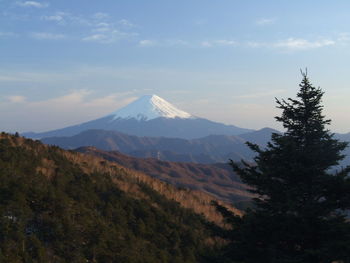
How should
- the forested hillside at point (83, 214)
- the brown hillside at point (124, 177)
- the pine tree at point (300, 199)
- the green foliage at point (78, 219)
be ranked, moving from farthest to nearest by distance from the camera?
the brown hillside at point (124, 177)
the forested hillside at point (83, 214)
the green foliage at point (78, 219)
the pine tree at point (300, 199)

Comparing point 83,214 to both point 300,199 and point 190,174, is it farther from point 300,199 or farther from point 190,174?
point 190,174

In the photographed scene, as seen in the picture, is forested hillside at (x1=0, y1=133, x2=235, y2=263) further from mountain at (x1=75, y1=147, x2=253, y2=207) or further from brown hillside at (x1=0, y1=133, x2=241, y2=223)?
mountain at (x1=75, y1=147, x2=253, y2=207)

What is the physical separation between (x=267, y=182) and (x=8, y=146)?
1527 cm

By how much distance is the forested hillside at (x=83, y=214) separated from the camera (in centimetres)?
1225

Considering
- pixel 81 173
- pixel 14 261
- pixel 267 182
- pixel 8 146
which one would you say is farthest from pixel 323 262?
pixel 8 146

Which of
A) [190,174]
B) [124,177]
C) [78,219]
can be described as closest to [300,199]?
[78,219]

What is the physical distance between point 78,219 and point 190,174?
10448 cm

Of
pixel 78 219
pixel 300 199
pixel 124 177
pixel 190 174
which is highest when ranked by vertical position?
pixel 300 199

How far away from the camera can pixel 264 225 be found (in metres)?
8.98

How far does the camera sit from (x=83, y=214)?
1477 centimetres

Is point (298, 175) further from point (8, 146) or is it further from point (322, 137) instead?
point (8, 146)

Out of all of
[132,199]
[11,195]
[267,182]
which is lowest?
[132,199]

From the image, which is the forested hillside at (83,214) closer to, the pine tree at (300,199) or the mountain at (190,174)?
the pine tree at (300,199)

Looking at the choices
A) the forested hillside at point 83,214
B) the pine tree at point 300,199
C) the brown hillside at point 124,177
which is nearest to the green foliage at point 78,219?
the forested hillside at point 83,214
